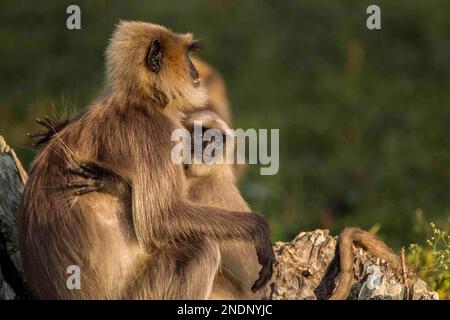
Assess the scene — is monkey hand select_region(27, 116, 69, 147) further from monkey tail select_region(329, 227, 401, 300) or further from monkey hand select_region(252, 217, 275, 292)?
monkey tail select_region(329, 227, 401, 300)

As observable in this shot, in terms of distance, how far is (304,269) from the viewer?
14.9 feet

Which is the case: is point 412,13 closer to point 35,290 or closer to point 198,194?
point 198,194

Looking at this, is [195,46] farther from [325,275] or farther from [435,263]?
[435,263]

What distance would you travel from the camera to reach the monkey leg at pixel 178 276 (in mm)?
3920

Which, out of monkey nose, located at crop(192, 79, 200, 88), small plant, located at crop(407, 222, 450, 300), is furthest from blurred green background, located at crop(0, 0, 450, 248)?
monkey nose, located at crop(192, 79, 200, 88)

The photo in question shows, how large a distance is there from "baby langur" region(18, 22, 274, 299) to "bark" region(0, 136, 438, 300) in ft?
1.10

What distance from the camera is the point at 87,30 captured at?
10852 millimetres

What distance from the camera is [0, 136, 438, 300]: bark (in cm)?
424

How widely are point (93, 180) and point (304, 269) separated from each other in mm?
1125

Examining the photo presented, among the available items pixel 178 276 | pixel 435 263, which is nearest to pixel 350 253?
pixel 435 263

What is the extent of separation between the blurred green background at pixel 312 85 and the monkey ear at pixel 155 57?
3.86 m

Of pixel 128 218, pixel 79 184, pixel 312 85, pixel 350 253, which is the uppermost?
pixel 312 85
